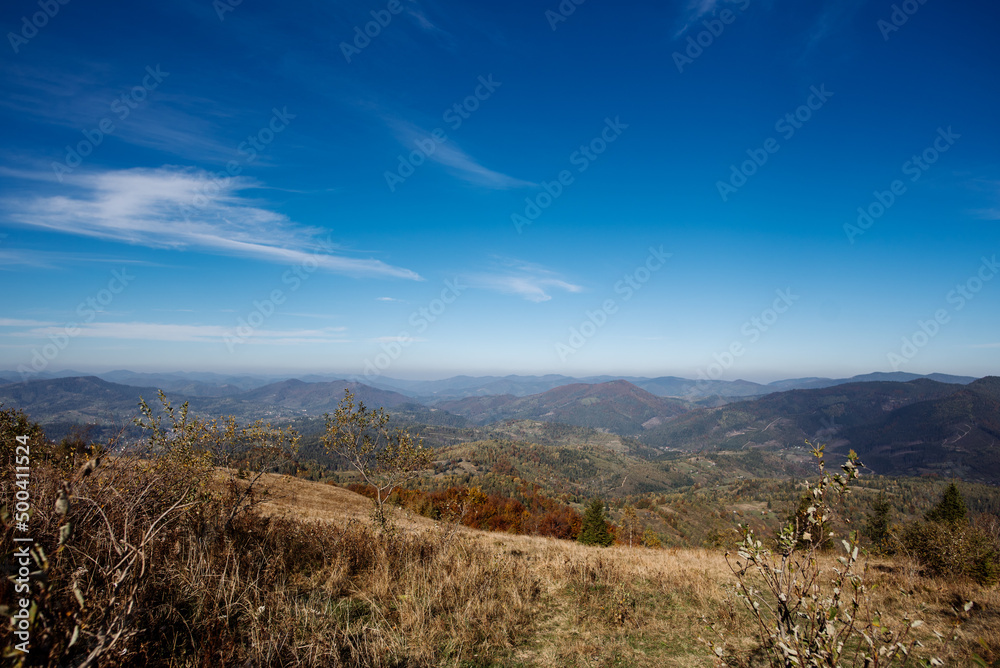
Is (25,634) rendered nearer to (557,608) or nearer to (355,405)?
(557,608)

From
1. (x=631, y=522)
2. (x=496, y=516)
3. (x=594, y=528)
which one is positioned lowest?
(x=496, y=516)

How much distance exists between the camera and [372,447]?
1677 centimetres

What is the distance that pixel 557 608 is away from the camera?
8.66 metres

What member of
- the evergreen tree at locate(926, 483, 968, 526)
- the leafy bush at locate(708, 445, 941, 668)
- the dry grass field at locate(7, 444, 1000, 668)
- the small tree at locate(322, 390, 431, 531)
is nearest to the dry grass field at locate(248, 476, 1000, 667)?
the dry grass field at locate(7, 444, 1000, 668)

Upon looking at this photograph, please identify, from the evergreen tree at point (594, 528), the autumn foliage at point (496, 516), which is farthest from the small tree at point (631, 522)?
the autumn foliage at point (496, 516)

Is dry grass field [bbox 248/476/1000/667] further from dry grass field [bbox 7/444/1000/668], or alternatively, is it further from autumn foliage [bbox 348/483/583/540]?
autumn foliage [bbox 348/483/583/540]

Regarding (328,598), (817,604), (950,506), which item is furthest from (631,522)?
(817,604)

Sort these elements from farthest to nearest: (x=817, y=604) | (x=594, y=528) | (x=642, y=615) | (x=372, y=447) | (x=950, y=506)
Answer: (x=594, y=528)
(x=950, y=506)
(x=372, y=447)
(x=642, y=615)
(x=817, y=604)

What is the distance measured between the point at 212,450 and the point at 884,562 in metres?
23.0

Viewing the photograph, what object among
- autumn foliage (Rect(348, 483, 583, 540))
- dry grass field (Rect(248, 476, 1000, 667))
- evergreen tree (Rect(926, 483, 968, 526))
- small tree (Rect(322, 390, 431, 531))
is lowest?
autumn foliage (Rect(348, 483, 583, 540))

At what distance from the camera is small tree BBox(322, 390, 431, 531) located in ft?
54.0

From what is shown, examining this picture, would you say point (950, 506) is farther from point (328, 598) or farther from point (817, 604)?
point (328, 598)

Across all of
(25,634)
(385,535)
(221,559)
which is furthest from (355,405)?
(25,634)

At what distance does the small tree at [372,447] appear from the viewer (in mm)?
16453
